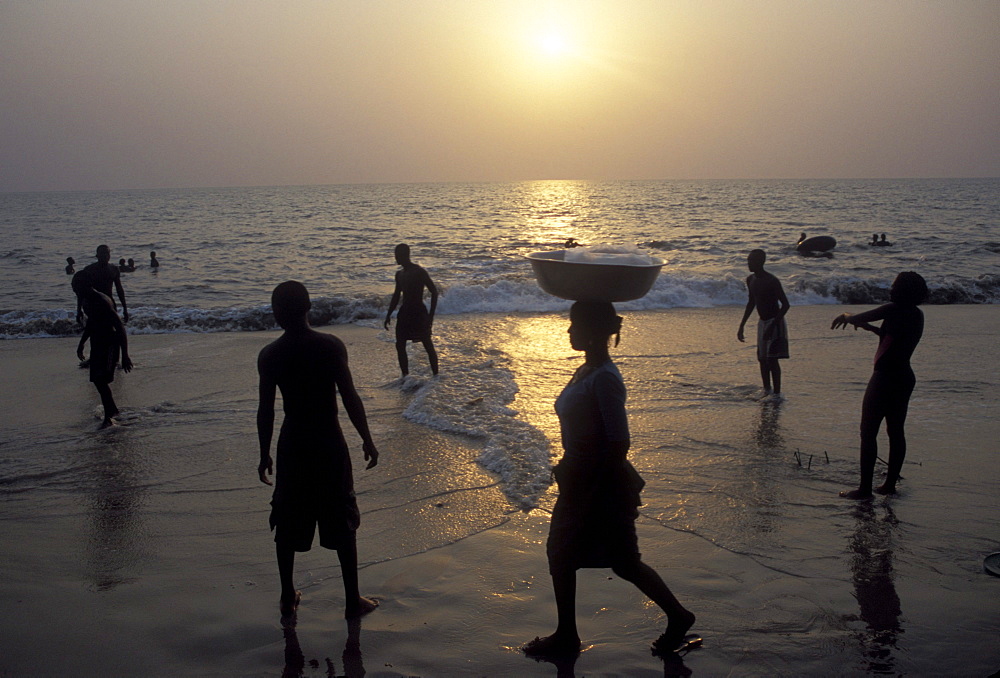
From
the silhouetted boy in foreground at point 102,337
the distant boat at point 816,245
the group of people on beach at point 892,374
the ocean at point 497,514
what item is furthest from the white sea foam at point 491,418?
the distant boat at point 816,245

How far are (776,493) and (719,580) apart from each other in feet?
5.21

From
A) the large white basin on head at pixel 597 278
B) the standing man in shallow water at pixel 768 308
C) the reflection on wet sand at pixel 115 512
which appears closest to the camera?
the large white basin on head at pixel 597 278

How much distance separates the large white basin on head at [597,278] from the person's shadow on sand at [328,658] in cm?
202

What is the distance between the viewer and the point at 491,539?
185 inches

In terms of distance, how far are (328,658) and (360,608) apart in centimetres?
38

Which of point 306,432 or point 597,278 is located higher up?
point 597,278

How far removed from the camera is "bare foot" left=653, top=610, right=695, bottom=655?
327cm

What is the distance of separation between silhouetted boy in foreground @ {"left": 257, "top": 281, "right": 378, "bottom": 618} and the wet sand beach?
580 millimetres

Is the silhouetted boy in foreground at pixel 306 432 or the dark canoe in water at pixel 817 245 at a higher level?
the dark canoe in water at pixel 817 245

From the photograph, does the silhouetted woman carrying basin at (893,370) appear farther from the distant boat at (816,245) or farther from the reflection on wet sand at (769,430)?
the distant boat at (816,245)

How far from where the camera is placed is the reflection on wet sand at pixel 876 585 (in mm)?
3383

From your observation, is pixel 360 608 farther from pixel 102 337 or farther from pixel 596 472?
pixel 102 337

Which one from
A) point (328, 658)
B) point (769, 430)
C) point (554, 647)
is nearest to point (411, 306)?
point (769, 430)

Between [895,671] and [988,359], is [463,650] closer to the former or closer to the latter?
[895,671]
